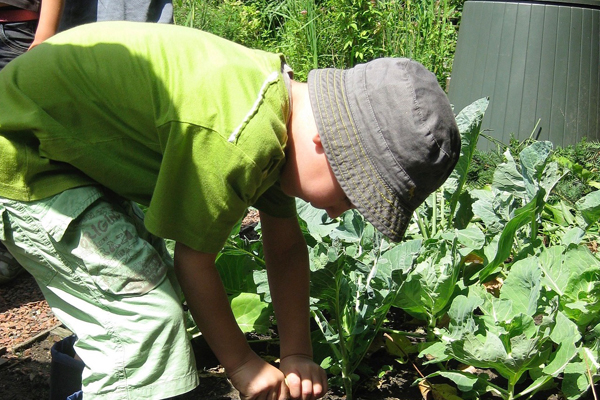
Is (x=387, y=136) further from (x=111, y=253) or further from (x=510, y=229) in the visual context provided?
(x=510, y=229)

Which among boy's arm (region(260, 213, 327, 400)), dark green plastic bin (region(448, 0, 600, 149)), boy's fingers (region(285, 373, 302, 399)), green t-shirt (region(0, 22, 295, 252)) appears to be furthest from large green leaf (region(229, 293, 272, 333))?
dark green plastic bin (region(448, 0, 600, 149))

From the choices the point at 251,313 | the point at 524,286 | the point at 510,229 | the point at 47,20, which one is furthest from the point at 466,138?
the point at 47,20

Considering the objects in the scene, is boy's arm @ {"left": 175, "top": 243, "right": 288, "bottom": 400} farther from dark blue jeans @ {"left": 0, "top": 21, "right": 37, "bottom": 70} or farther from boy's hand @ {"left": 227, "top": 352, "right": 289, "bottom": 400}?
dark blue jeans @ {"left": 0, "top": 21, "right": 37, "bottom": 70}

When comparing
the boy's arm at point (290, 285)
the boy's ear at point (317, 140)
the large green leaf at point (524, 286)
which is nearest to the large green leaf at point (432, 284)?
the large green leaf at point (524, 286)

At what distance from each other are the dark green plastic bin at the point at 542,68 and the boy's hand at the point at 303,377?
2.64 meters

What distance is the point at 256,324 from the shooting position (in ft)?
7.18

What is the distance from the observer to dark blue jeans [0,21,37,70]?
2955mm

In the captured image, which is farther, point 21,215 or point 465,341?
point 465,341

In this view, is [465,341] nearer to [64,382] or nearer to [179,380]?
[179,380]

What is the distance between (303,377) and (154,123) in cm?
77

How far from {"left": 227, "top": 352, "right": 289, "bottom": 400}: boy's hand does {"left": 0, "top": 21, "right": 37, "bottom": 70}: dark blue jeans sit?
6.43 ft

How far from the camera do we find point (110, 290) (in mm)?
1567

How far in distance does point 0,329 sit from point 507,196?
1.85m

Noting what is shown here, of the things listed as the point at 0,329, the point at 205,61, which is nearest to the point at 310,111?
the point at 205,61
